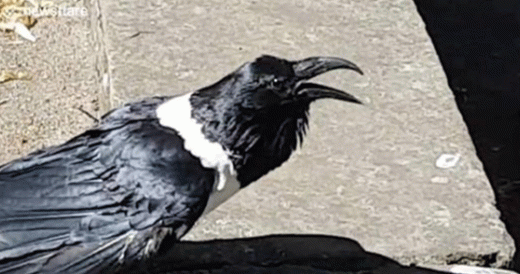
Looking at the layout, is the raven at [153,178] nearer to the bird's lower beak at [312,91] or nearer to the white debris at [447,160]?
the bird's lower beak at [312,91]

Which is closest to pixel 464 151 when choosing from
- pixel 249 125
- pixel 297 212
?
pixel 297 212

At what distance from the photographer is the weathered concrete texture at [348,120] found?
3590mm

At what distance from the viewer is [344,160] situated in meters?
3.84

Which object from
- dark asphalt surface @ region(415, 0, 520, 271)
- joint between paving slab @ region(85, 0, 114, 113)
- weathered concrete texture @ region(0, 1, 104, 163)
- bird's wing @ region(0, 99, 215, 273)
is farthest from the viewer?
dark asphalt surface @ region(415, 0, 520, 271)

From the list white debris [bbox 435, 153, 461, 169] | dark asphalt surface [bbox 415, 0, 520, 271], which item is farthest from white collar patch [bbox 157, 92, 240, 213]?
dark asphalt surface [bbox 415, 0, 520, 271]

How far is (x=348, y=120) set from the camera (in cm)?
402

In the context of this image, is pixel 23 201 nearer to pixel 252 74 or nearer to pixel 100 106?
pixel 252 74

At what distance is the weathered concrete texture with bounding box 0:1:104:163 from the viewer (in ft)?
14.2

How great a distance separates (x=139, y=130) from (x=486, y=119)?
76.3 inches

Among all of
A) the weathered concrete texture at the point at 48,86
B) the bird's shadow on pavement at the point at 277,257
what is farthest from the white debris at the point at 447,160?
the weathered concrete texture at the point at 48,86

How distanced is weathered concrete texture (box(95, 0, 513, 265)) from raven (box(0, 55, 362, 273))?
45cm

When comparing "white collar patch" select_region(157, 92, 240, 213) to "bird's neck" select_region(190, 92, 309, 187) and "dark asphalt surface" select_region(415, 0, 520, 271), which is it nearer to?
"bird's neck" select_region(190, 92, 309, 187)

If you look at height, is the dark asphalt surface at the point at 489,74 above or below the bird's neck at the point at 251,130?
below

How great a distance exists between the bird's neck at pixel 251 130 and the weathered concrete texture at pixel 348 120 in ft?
1.44
